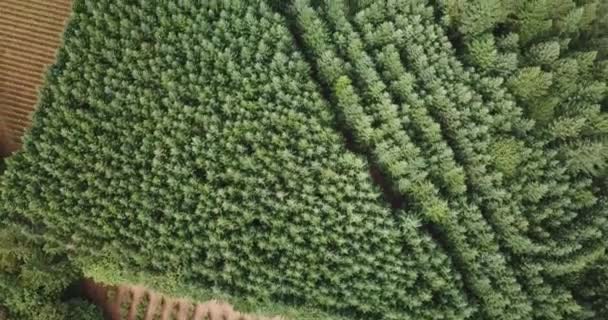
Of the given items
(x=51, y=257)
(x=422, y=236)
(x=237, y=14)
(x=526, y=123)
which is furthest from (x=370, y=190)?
(x=51, y=257)

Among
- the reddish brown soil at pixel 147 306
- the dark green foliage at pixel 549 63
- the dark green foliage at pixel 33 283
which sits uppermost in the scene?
the dark green foliage at pixel 549 63

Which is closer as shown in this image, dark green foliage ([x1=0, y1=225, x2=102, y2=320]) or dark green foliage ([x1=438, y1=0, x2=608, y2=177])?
dark green foliage ([x1=0, y1=225, x2=102, y2=320])

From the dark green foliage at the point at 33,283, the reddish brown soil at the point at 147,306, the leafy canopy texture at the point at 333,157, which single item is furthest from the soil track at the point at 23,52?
the reddish brown soil at the point at 147,306

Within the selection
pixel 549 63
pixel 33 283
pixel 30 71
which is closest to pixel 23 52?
pixel 30 71

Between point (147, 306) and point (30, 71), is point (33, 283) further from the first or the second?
point (30, 71)

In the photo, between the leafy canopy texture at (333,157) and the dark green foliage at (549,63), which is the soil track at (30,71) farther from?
the dark green foliage at (549,63)

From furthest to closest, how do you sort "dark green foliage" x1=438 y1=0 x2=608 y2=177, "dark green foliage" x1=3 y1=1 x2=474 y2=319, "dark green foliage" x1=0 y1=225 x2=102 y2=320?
"dark green foliage" x1=438 y1=0 x2=608 y2=177
"dark green foliage" x1=0 y1=225 x2=102 y2=320
"dark green foliage" x1=3 y1=1 x2=474 y2=319

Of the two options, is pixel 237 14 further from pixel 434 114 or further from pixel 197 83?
pixel 434 114

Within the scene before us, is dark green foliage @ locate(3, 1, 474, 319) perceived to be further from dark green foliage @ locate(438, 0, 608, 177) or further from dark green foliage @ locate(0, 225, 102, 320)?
dark green foliage @ locate(438, 0, 608, 177)

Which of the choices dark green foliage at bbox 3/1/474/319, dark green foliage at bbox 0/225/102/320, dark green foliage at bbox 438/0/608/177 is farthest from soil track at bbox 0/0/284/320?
dark green foliage at bbox 438/0/608/177
